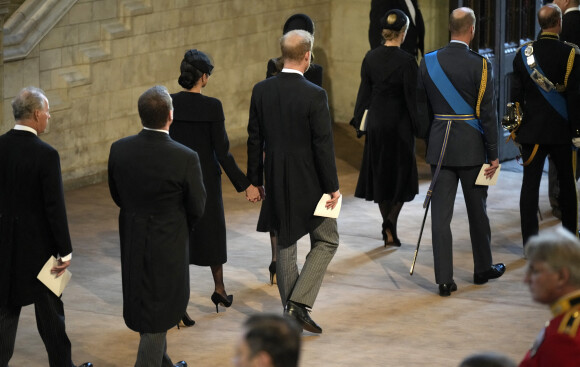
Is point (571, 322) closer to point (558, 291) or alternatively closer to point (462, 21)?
point (558, 291)

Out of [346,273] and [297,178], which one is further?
[346,273]

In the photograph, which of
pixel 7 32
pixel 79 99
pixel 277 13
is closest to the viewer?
pixel 7 32

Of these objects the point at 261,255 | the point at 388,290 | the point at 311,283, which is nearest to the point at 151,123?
the point at 311,283

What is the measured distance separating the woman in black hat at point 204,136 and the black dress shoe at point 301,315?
0.64 metres

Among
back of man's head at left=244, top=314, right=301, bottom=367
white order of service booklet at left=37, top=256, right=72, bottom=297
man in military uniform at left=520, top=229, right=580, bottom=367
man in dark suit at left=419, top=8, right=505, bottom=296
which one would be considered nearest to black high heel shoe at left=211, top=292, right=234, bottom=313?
man in dark suit at left=419, top=8, right=505, bottom=296

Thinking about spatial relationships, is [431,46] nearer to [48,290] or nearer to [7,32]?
[7,32]

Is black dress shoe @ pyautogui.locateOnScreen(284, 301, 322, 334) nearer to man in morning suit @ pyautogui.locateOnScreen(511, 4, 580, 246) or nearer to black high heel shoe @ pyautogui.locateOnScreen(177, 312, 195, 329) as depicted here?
black high heel shoe @ pyautogui.locateOnScreen(177, 312, 195, 329)

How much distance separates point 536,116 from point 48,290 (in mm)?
3691

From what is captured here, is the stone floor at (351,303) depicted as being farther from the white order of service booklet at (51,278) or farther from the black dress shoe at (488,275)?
the white order of service booklet at (51,278)

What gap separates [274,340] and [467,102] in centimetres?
412

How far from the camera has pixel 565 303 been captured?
135 inches

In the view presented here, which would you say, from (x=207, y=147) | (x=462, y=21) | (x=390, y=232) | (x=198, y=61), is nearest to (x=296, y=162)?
(x=207, y=147)

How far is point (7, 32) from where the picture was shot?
376 inches

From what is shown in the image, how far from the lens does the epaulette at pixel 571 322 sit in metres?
3.41
